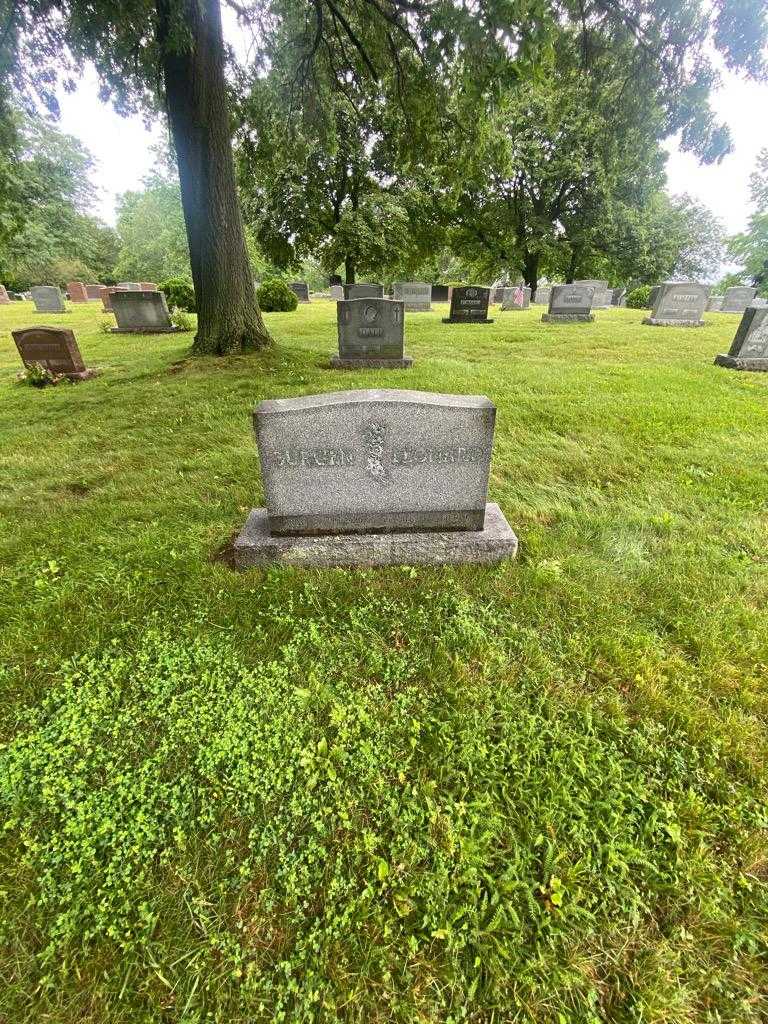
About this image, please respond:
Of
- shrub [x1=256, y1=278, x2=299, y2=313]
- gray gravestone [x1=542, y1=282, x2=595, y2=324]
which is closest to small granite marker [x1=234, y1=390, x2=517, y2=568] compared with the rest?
gray gravestone [x1=542, y1=282, x2=595, y2=324]

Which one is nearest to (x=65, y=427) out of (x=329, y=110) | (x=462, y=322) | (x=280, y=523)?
(x=280, y=523)

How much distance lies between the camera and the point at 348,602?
2.66 meters

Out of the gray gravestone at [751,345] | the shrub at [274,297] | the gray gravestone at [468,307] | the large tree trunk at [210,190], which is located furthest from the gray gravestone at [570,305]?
the shrub at [274,297]

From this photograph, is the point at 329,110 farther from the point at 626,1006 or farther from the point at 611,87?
the point at 626,1006

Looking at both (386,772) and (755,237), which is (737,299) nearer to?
(755,237)

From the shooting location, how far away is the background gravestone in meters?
7.88

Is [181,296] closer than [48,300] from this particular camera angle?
Yes

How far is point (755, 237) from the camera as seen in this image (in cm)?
3334

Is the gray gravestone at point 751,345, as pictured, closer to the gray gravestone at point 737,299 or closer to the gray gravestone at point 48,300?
Answer: the gray gravestone at point 737,299

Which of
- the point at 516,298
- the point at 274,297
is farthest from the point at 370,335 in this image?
the point at 516,298

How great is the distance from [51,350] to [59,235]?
43.1m

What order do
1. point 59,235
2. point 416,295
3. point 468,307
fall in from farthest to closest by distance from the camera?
1. point 59,235
2. point 416,295
3. point 468,307

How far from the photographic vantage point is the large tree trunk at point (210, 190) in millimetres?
7191

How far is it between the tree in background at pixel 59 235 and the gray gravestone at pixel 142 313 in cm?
2372
